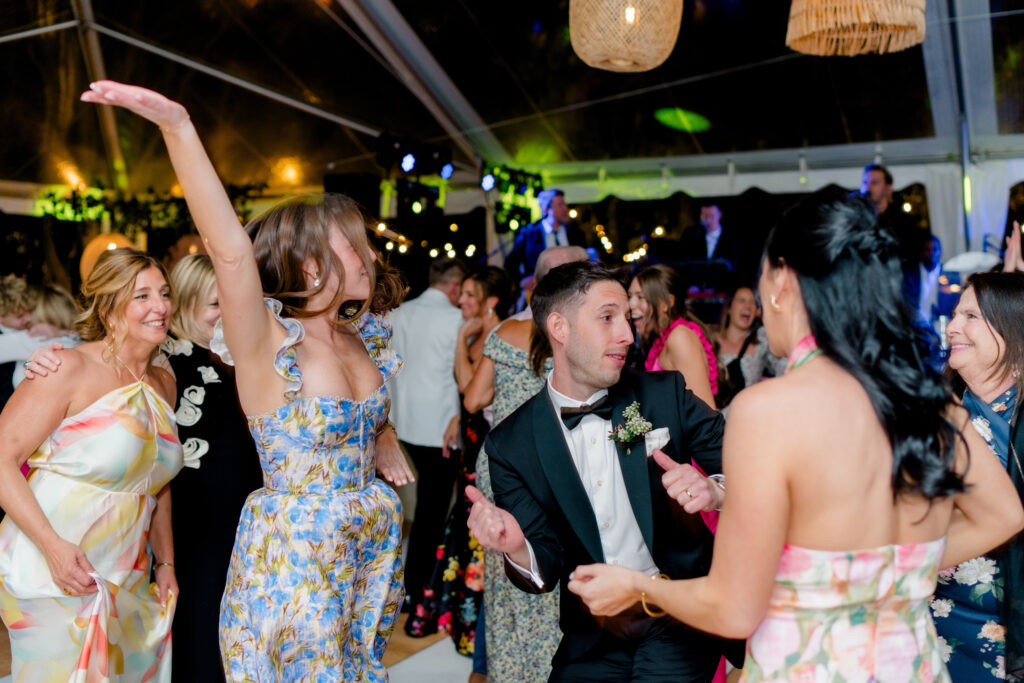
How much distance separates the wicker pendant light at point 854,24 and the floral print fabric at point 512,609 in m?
1.70

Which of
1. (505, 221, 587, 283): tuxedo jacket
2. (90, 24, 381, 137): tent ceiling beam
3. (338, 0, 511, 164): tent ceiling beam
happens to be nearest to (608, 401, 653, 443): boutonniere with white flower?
(338, 0, 511, 164): tent ceiling beam

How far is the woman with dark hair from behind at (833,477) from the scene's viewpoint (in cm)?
135

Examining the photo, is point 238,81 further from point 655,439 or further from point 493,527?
point 493,527

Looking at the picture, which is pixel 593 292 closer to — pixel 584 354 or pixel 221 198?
pixel 584 354

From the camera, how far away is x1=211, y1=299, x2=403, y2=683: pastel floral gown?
1968 millimetres

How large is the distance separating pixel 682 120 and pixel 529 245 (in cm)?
175

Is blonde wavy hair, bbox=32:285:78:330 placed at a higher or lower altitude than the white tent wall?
lower

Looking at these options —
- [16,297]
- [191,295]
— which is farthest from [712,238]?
[191,295]

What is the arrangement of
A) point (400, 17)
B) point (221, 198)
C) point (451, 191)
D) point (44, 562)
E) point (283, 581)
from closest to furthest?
point (221, 198) → point (283, 581) → point (44, 562) → point (400, 17) → point (451, 191)

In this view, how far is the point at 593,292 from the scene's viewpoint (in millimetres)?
2453

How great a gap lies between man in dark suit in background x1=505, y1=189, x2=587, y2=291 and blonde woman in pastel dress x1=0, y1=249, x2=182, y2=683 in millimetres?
5610

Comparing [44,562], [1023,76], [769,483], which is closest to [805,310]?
[769,483]

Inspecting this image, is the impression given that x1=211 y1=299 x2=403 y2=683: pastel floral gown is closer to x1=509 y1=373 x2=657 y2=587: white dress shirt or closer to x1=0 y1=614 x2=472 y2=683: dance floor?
x1=509 y1=373 x2=657 y2=587: white dress shirt

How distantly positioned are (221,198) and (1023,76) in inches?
247
